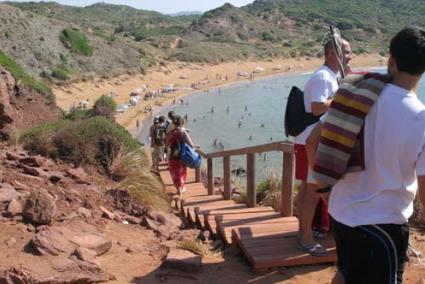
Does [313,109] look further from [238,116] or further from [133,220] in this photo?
[238,116]

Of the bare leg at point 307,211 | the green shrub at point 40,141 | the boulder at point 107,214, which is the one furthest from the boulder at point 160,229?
the green shrub at point 40,141

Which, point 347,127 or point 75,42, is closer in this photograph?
point 347,127

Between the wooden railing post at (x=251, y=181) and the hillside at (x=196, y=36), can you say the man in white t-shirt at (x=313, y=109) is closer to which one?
the hillside at (x=196, y=36)

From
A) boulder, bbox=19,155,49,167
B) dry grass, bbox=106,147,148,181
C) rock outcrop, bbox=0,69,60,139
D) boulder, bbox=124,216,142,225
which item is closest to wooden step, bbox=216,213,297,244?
boulder, bbox=124,216,142,225

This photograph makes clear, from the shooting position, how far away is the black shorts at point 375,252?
98.6 inches

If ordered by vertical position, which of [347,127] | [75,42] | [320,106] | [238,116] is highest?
[347,127]

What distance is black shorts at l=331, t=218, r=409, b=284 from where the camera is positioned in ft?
8.21

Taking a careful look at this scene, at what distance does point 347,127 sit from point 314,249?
214 cm

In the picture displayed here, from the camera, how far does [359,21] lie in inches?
4407

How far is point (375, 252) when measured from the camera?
99.0 inches

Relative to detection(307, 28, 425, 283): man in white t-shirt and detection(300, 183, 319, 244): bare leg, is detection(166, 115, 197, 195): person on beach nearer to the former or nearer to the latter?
detection(300, 183, 319, 244): bare leg

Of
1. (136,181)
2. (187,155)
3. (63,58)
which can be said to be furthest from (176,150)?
(63,58)

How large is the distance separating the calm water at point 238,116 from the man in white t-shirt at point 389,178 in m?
15.2

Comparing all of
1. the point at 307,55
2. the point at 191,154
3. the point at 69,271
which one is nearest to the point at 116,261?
the point at 69,271
